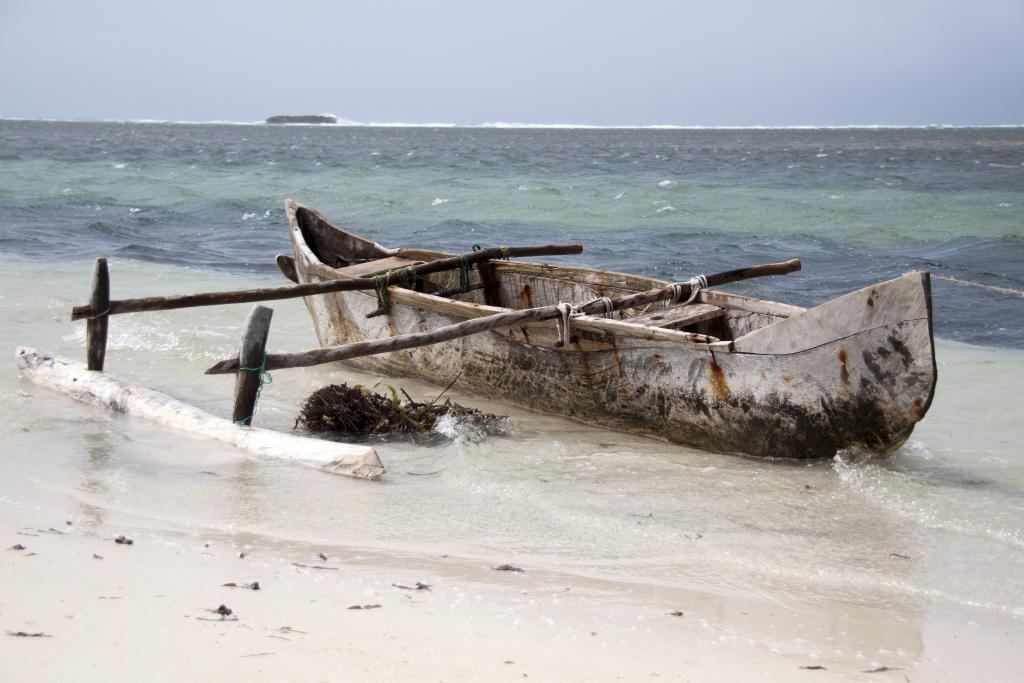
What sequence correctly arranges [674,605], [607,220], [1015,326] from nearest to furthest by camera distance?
[674,605], [1015,326], [607,220]

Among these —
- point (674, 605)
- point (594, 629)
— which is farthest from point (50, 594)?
point (674, 605)

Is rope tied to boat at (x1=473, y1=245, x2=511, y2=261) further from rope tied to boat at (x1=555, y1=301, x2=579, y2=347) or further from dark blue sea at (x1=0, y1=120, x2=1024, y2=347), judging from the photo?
dark blue sea at (x1=0, y1=120, x2=1024, y2=347)

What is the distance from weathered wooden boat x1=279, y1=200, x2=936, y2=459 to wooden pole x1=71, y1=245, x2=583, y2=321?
14cm

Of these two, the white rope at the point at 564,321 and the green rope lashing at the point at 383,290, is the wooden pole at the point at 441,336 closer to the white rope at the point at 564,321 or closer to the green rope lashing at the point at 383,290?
the white rope at the point at 564,321

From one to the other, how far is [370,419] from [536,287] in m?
2.49

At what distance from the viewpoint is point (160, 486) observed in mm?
5094

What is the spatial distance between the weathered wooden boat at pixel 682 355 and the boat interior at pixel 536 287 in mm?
14

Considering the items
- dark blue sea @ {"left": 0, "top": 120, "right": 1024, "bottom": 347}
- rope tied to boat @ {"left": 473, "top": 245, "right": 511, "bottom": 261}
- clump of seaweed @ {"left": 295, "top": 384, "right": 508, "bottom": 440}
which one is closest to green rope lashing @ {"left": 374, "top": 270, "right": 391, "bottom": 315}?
rope tied to boat @ {"left": 473, "top": 245, "right": 511, "bottom": 261}

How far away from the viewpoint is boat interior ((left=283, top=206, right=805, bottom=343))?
661 cm

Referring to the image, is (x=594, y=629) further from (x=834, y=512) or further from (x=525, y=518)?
(x=834, y=512)

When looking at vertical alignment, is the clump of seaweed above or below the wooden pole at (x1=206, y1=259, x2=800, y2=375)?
below

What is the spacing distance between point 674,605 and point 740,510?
1383mm

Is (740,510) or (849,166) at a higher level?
(849,166)

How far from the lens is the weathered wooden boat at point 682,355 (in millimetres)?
5262
